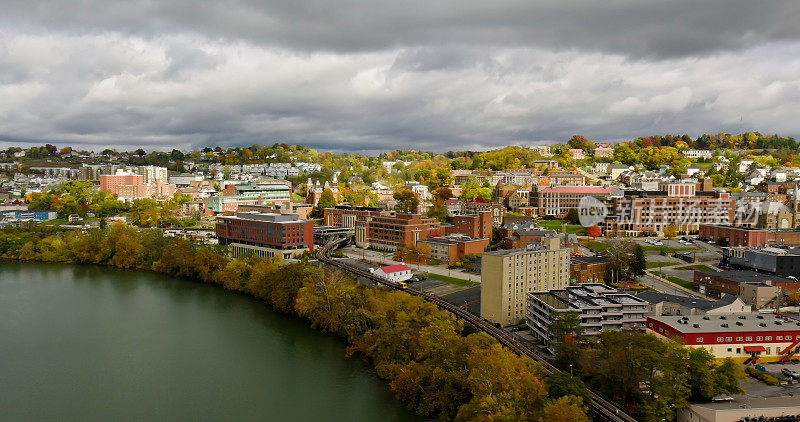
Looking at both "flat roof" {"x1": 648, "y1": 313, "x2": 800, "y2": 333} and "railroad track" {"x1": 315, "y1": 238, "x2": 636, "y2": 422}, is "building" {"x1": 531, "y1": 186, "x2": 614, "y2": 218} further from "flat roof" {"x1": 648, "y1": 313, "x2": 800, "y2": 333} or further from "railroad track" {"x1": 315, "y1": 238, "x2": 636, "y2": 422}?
"flat roof" {"x1": 648, "y1": 313, "x2": 800, "y2": 333}

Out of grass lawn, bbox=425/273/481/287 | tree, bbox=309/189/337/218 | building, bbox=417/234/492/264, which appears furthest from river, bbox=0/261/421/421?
tree, bbox=309/189/337/218

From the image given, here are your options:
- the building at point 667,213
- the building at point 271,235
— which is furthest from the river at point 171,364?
the building at point 667,213

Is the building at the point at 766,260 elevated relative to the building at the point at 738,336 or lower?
elevated

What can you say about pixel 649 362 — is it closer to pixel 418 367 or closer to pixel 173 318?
pixel 418 367

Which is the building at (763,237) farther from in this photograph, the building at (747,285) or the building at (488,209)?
the building at (488,209)

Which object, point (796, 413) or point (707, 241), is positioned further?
point (707, 241)

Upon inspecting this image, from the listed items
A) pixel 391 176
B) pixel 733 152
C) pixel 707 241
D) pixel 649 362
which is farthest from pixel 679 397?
pixel 733 152
